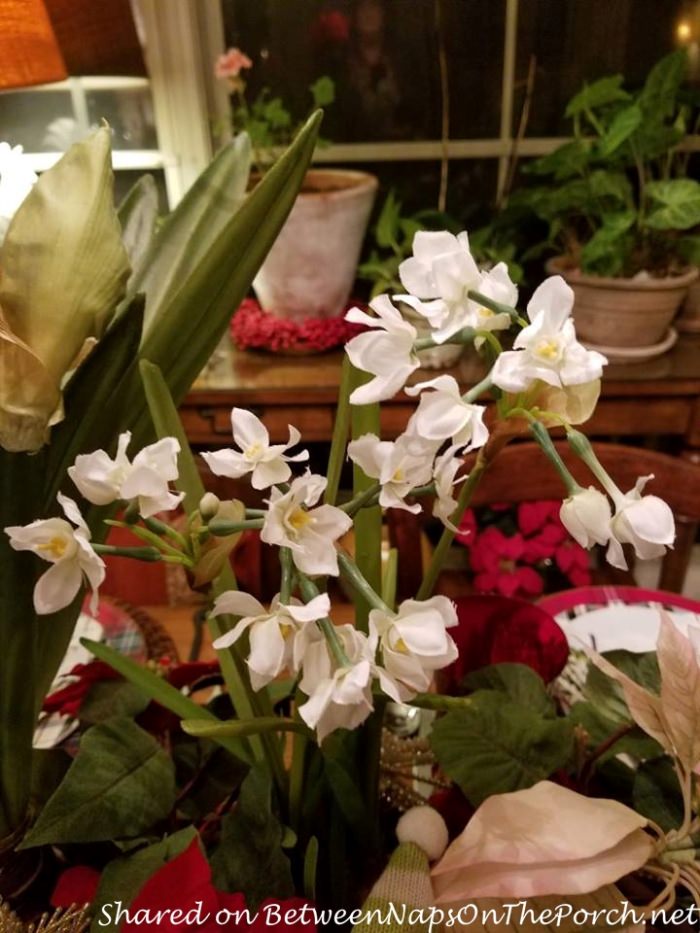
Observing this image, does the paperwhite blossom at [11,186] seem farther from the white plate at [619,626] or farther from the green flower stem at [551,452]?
the white plate at [619,626]

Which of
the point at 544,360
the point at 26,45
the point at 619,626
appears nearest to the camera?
the point at 544,360

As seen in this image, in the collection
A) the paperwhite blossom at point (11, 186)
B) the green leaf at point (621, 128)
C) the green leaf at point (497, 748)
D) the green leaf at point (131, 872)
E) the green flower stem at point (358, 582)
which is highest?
the paperwhite blossom at point (11, 186)

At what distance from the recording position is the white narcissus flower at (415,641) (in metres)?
0.25

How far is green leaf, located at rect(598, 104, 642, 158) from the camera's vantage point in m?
1.14

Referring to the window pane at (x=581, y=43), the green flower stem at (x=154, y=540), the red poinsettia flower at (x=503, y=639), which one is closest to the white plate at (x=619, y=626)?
the red poinsettia flower at (x=503, y=639)

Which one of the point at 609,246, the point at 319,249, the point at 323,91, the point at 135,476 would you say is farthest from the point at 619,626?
the point at 323,91

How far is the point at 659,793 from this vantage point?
0.36 metres

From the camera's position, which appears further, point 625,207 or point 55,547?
point 625,207

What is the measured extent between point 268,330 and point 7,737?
39.1 inches

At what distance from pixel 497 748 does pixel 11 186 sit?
306mm

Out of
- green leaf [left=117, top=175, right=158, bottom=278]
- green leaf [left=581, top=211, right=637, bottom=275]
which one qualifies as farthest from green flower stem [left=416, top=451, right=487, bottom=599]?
green leaf [left=581, top=211, right=637, bottom=275]

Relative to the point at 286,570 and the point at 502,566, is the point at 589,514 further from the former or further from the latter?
A: the point at 502,566

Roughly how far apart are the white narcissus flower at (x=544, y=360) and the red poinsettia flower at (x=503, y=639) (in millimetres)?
211

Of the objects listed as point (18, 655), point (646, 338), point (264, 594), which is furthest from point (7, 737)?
point (646, 338)
